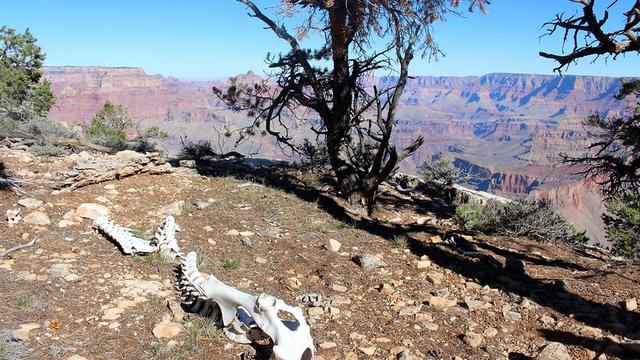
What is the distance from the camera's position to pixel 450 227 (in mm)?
8633

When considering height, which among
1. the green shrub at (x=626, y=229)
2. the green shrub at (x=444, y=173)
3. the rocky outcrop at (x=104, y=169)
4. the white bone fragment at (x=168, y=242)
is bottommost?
the green shrub at (x=626, y=229)

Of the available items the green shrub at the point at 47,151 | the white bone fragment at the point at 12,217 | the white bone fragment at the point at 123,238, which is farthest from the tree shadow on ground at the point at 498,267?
the white bone fragment at the point at 12,217

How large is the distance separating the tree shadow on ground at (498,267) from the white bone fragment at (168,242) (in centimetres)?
339

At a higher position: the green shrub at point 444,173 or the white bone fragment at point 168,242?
the white bone fragment at point 168,242

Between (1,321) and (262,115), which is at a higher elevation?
(262,115)

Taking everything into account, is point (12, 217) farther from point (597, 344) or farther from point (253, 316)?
point (597, 344)

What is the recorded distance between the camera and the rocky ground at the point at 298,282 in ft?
13.5

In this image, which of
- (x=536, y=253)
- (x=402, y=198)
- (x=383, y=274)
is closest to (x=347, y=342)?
(x=383, y=274)

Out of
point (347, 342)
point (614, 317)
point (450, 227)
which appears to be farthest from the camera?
point (450, 227)

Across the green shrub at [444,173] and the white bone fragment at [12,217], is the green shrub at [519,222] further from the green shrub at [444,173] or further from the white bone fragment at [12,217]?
the white bone fragment at [12,217]

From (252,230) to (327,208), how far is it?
2.31 meters

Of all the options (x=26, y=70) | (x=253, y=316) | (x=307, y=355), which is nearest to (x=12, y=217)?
(x=253, y=316)

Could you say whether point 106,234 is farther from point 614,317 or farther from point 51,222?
point 614,317

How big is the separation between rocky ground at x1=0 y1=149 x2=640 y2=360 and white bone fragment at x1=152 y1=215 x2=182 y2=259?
164 mm
